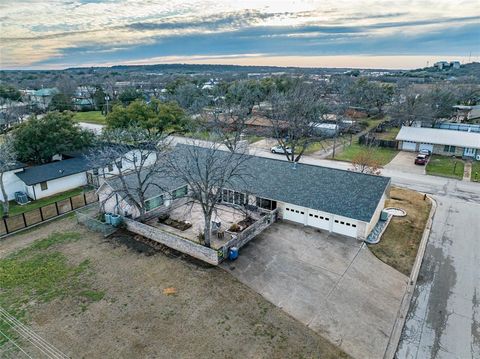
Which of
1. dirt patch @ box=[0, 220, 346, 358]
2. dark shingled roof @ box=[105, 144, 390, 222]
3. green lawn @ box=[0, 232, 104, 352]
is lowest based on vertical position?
dirt patch @ box=[0, 220, 346, 358]

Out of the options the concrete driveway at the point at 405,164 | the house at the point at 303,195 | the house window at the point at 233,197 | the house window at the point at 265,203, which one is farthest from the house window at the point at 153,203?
the concrete driveway at the point at 405,164

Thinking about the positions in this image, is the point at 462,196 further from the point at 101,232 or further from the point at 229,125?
the point at 229,125

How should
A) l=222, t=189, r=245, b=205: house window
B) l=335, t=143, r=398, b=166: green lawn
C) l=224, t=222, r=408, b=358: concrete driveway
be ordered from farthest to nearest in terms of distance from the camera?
l=335, t=143, r=398, b=166: green lawn < l=222, t=189, r=245, b=205: house window < l=224, t=222, r=408, b=358: concrete driveway

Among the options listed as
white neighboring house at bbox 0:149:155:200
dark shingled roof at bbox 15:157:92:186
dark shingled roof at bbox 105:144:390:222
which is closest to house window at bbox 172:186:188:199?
dark shingled roof at bbox 105:144:390:222

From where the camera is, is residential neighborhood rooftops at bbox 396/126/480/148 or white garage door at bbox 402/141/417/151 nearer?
residential neighborhood rooftops at bbox 396/126/480/148

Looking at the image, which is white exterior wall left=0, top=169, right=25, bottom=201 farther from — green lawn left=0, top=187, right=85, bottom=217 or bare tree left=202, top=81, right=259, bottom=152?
bare tree left=202, top=81, right=259, bottom=152

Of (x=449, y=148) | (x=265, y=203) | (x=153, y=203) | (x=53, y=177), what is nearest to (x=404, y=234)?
(x=265, y=203)

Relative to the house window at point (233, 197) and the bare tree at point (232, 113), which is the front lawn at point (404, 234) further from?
the bare tree at point (232, 113)

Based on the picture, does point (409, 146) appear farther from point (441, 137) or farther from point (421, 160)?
point (421, 160)
